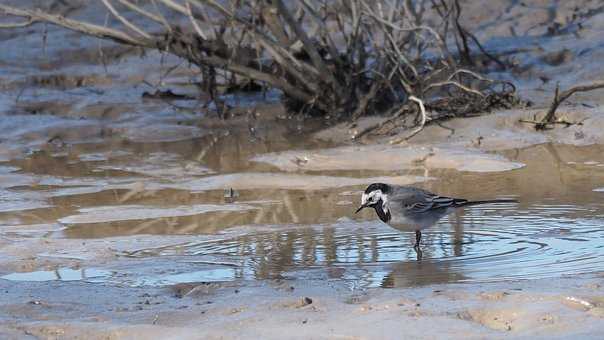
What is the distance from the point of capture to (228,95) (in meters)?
12.8

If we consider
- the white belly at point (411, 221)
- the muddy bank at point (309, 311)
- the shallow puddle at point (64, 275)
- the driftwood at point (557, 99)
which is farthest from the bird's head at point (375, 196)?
the driftwood at point (557, 99)

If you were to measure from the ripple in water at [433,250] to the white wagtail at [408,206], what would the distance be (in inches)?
5.6

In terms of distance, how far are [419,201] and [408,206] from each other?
152 millimetres

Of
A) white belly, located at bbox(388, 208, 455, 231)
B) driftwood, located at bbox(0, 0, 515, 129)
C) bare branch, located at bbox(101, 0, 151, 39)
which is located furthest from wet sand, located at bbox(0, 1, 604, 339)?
bare branch, located at bbox(101, 0, 151, 39)

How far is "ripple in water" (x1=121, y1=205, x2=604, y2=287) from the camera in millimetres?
5941

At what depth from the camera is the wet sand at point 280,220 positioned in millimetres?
5004

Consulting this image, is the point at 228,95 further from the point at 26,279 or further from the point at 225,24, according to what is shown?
the point at 26,279

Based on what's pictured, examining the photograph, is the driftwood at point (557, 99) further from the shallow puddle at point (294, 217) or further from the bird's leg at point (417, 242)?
the bird's leg at point (417, 242)

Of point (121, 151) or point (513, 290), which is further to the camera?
point (121, 151)

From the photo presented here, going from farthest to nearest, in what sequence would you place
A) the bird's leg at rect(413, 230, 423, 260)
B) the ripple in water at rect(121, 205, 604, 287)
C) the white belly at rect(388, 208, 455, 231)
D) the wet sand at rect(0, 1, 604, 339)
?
the white belly at rect(388, 208, 455, 231), the bird's leg at rect(413, 230, 423, 260), the ripple in water at rect(121, 205, 604, 287), the wet sand at rect(0, 1, 604, 339)

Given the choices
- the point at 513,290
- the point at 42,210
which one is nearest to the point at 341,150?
the point at 42,210

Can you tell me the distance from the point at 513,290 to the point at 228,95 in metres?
7.90

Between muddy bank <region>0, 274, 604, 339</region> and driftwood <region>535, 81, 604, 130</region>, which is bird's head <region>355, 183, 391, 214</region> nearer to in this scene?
muddy bank <region>0, 274, 604, 339</region>

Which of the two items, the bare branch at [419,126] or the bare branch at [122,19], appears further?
the bare branch at [122,19]
